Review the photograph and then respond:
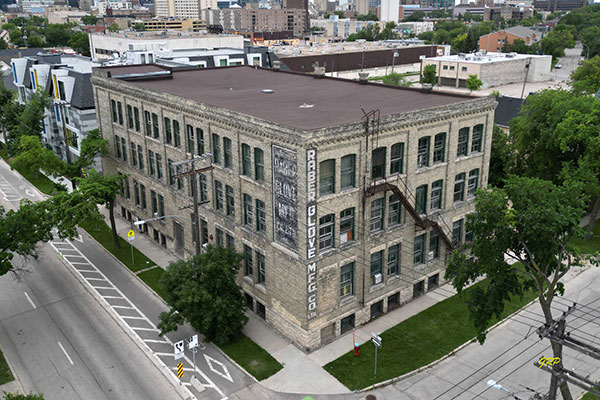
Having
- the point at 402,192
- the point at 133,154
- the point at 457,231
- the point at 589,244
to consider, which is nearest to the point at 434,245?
the point at 457,231

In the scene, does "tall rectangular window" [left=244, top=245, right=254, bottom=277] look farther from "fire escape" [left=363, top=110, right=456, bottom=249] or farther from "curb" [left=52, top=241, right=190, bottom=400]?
"fire escape" [left=363, top=110, right=456, bottom=249]

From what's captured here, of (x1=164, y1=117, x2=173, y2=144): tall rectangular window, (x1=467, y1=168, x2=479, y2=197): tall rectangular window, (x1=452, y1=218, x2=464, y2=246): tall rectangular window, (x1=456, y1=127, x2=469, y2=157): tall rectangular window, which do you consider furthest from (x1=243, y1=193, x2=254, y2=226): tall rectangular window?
(x1=467, y1=168, x2=479, y2=197): tall rectangular window

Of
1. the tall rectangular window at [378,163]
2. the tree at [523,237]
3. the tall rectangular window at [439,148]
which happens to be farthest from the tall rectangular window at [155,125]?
the tree at [523,237]

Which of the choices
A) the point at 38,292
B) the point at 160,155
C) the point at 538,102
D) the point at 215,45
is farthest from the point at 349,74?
the point at 38,292

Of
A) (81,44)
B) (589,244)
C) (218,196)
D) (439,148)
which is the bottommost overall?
(589,244)

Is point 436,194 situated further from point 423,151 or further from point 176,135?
point 176,135

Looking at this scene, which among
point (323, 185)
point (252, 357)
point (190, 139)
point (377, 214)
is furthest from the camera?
point (190, 139)

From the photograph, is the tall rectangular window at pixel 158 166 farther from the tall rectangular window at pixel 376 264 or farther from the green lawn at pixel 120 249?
the tall rectangular window at pixel 376 264
